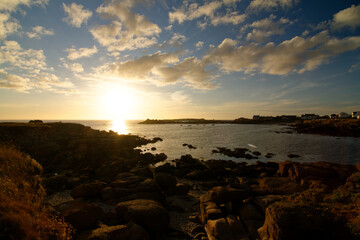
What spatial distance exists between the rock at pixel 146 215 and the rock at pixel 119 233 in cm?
78

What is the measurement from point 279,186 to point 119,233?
1066cm

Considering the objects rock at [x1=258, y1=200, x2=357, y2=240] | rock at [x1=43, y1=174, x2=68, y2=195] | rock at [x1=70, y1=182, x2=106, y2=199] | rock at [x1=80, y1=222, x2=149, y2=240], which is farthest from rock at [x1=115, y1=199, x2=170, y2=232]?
rock at [x1=43, y1=174, x2=68, y2=195]

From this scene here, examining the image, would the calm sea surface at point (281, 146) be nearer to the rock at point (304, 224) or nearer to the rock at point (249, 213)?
the rock at point (249, 213)

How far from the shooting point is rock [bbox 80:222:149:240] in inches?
267

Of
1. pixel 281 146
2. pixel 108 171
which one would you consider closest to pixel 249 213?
pixel 108 171

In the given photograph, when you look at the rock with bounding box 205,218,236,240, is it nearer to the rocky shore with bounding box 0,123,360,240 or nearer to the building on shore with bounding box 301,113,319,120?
the rocky shore with bounding box 0,123,360,240

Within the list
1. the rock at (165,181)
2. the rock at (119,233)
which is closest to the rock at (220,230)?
the rock at (119,233)

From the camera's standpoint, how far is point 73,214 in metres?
7.89

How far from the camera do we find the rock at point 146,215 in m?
8.62

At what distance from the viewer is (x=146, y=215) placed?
8.79 meters

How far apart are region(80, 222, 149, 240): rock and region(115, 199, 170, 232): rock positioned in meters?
0.78

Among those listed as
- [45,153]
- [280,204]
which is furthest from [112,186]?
[45,153]

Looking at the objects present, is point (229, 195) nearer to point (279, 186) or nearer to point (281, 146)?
point (279, 186)

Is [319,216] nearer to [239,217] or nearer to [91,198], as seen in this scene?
[239,217]
